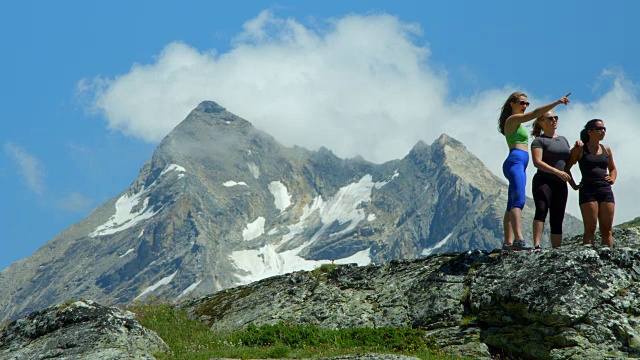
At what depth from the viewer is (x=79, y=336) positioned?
1606cm

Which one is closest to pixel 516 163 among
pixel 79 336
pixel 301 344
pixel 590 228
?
pixel 590 228

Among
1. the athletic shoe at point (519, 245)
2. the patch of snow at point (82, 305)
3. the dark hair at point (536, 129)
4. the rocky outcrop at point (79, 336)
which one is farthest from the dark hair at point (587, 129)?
the patch of snow at point (82, 305)

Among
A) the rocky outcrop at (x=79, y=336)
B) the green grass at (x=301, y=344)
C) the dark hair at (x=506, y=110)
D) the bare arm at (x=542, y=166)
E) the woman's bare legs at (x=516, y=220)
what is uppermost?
the dark hair at (x=506, y=110)

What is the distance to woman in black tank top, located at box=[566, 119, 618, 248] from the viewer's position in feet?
55.7

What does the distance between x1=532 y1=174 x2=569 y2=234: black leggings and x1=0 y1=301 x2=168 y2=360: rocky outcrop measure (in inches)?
349

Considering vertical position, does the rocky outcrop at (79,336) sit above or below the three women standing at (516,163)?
below

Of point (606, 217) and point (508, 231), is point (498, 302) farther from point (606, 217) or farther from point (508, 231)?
point (606, 217)

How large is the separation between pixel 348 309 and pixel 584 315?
20.6 feet

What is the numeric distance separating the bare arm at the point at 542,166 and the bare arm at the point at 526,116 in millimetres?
651

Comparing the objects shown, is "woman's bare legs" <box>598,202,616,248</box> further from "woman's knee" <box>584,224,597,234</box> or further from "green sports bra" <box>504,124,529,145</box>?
"green sports bra" <box>504,124,529,145</box>

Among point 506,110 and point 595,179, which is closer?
point 595,179

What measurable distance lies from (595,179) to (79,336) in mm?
11562

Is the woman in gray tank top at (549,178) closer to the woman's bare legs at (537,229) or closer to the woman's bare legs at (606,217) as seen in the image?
the woman's bare legs at (537,229)

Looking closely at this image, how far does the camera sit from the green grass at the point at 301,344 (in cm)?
1541
